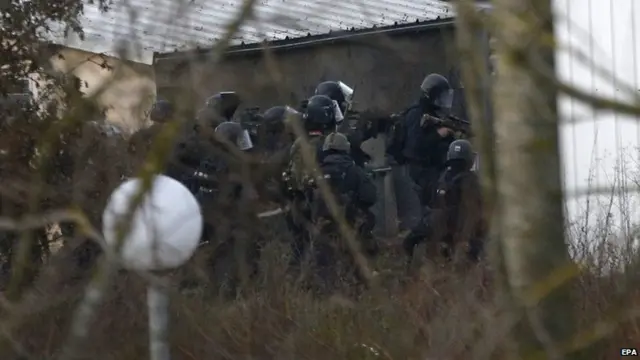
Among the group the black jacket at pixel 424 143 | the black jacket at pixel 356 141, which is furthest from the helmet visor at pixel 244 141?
the black jacket at pixel 424 143

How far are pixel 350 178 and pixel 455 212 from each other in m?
1.12

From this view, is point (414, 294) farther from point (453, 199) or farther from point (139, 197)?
point (453, 199)

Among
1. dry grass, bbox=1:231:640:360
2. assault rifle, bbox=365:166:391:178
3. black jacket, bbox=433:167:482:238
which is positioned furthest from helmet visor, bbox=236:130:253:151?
assault rifle, bbox=365:166:391:178

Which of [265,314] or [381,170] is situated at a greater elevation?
[381,170]

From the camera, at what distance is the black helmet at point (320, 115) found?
8.72 m

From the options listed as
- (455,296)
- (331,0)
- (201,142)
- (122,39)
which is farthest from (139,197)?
(201,142)

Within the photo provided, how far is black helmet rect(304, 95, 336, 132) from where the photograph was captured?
872cm

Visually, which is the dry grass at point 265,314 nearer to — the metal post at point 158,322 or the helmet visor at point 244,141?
the metal post at point 158,322

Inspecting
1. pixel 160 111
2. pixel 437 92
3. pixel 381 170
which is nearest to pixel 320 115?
pixel 437 92

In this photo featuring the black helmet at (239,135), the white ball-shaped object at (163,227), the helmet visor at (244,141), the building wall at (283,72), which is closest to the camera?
the building wall at (283,72)

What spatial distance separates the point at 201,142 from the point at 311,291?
0.93m

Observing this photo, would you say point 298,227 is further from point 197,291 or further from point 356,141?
point 356,141

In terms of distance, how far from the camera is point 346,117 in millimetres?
10195

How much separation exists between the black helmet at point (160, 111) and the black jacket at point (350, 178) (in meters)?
3.31
